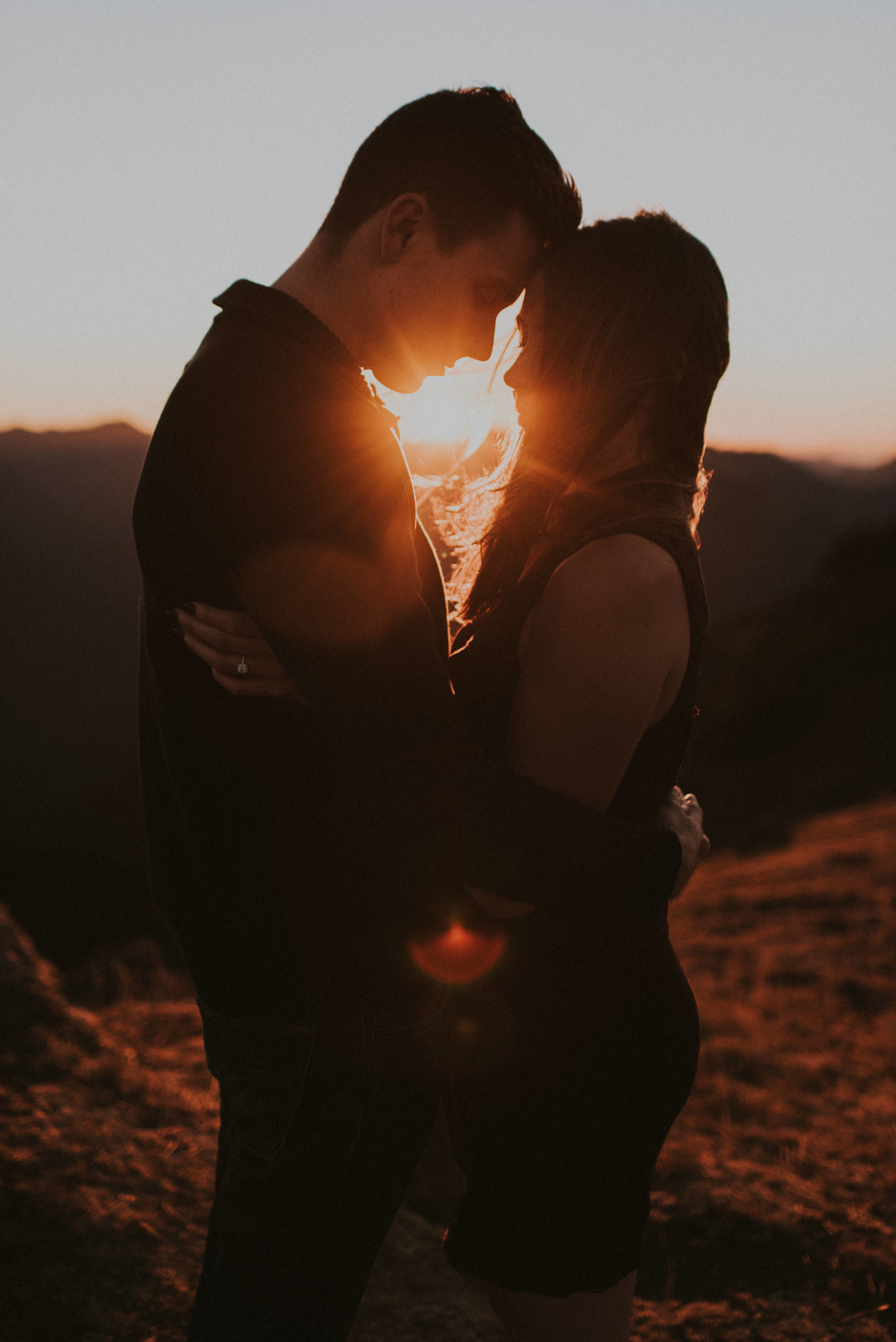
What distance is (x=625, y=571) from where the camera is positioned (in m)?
1.34

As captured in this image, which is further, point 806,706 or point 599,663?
point 806,706

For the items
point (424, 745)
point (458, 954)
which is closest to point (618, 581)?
A: point (424, 745)

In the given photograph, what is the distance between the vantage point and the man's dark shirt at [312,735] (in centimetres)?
112

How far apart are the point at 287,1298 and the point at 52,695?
2444 centimetres

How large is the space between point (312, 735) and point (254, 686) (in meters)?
0.12

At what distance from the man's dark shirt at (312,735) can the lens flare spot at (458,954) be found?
38 millimetres

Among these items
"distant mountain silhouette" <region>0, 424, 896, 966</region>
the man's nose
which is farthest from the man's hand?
"distant mountain silhouette" <region>0, 424, 896, 966</region>

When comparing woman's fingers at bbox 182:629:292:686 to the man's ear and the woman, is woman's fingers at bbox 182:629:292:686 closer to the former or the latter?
the woman

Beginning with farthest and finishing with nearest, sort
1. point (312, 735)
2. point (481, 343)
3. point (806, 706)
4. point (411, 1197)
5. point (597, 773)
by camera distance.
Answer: point (806, 706), point (411, 1197), point (481, 343), point (597, 773), point (312, 735)

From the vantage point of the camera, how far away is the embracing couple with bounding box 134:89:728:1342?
1.15 meters

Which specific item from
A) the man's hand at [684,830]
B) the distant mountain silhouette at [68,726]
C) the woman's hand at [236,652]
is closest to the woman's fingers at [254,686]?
the woman's hand at [236,652]

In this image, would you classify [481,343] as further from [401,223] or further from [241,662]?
[241,662]

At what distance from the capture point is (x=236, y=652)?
1.19 m

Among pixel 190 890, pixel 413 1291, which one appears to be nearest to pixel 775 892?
pixel 413 1291
